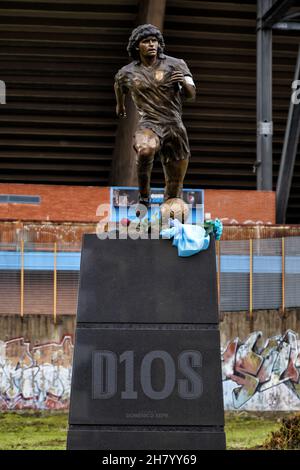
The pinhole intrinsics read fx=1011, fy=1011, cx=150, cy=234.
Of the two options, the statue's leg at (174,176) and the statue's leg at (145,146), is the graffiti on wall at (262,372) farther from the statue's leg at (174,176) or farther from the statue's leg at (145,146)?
the statue's leg at (145,146)

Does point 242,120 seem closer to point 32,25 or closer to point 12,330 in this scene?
point 32,25

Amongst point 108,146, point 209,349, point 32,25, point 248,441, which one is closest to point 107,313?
point 209,349

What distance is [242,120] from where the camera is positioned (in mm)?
35875

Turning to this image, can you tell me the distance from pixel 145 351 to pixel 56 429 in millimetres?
12110

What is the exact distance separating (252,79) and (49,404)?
1577 centimetres

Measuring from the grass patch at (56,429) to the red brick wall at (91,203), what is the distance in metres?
6.79

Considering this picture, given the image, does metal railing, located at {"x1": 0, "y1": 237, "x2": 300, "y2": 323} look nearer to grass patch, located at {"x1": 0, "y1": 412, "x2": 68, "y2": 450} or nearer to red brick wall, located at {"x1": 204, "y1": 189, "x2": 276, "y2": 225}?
grass patch, located at {"x1": 0, "y1": 412, "x2": 68, "y2": 450}

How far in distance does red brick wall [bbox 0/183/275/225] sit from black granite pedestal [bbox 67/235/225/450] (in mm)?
17995

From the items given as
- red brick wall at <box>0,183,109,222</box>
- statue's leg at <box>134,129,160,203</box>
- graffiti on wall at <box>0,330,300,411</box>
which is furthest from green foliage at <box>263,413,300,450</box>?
red brick wall at <box>0,183,109,222</box>

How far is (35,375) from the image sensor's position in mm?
22969

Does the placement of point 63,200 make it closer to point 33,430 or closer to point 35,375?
point 35,375

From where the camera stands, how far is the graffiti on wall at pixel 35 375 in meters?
22.8

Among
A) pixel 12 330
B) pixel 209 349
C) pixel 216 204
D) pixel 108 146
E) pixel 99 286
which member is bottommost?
pixel 209 349

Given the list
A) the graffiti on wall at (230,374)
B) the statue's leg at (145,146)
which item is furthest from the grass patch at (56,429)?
the statue's leg at (145,146)
